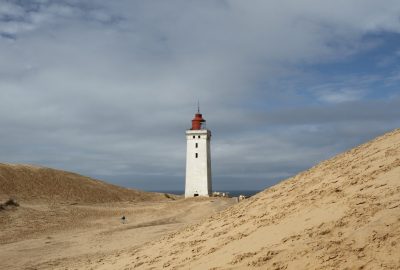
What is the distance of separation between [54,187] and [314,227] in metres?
41.5

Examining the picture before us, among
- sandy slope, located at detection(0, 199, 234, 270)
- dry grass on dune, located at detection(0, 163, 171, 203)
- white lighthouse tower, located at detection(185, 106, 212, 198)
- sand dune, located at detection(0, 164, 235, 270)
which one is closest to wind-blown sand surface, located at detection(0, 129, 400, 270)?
sandy slope, located at detection(0, 199, 234, 270)

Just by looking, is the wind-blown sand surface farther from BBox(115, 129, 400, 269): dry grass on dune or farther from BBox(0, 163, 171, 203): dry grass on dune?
BBox(0, 163, 171, 203): dry grass on dune

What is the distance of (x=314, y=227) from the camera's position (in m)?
9.05

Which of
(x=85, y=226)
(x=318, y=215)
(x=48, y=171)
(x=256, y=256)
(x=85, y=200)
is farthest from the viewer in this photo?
(x=48, y=171)

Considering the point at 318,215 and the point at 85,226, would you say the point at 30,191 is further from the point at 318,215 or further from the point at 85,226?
the point at 318,215

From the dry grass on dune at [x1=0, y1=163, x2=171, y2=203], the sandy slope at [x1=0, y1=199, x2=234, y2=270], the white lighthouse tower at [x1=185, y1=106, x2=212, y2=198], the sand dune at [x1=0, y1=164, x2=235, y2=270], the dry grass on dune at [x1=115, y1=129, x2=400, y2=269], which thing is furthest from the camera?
the white lighthouse tower at [x1=185, y1=106, x2=212, y2=198]

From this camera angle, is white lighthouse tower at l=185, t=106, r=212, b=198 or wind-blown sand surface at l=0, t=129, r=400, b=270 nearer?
wind-blown sand surface at l=0, t=129, r=400, b=270

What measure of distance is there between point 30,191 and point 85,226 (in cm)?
1324

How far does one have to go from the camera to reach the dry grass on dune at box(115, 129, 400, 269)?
7.52 metres

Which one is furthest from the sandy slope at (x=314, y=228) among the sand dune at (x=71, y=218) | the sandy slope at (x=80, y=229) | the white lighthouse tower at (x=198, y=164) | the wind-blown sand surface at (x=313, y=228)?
the white lighthouse tower at (x=198, y=164)

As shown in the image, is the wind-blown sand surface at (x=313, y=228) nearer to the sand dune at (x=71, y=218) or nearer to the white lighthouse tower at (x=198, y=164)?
the sand dune at (x=71, y=218)

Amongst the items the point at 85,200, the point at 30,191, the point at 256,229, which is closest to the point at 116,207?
the point at 85,200

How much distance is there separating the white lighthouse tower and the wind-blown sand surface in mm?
34766

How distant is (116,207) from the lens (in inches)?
1671
